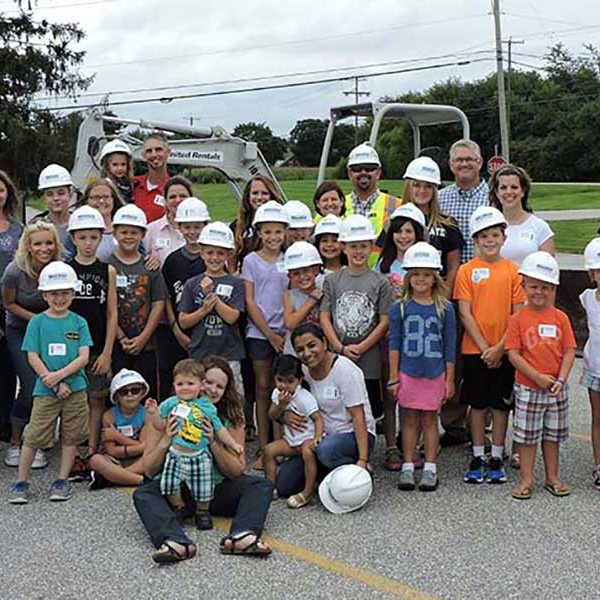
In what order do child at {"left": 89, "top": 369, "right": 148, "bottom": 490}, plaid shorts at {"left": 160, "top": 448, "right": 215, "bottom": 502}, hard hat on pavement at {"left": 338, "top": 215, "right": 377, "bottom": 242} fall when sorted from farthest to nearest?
child at {"left": 89, "top": 369, "right": 148, "bottom": 490} < hard hat on pavement at {"left": 338, "top": 215, "right": 377, "bottom": 242} < plaid shorts at {"left": 160, "top": 448, "right": 215, "bottom": 502}

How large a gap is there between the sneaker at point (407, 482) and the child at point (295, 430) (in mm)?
593

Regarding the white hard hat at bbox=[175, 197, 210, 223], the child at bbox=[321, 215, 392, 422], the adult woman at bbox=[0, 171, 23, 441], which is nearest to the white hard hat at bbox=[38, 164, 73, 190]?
the adult woman at bbox=[0, 171, 23, 441]

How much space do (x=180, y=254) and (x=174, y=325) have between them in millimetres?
554

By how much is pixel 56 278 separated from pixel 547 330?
3.26 metres

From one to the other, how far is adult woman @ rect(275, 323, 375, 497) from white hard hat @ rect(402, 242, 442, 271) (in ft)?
2.51

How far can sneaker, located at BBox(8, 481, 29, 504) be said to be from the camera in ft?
19.2

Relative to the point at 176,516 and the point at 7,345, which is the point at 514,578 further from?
the point at 7,345

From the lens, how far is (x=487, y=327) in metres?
6.19

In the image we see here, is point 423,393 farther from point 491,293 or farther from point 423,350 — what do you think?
point 491,293

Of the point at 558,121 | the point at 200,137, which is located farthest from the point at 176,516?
the point at 558,121

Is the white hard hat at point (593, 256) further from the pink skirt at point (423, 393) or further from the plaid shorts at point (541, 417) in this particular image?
the pink skirt at point (423, 393)

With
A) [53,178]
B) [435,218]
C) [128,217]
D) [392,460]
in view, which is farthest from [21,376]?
[435,218]

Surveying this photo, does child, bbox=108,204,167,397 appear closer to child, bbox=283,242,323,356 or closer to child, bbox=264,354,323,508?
child, bbox=283,242,323,356

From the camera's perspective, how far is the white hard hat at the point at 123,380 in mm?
6350
